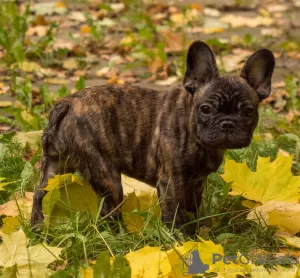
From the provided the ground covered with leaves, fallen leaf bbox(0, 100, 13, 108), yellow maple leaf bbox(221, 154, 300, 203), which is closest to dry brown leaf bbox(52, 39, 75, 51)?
the ground covered with leaves

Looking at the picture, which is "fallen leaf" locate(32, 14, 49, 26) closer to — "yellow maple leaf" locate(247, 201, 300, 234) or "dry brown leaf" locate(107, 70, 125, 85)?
"dry brown leaf" locate(107, 70, 125, 85)

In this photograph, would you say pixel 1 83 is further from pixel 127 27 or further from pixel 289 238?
pixel 289 238

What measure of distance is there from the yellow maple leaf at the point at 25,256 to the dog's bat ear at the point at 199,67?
1310mm

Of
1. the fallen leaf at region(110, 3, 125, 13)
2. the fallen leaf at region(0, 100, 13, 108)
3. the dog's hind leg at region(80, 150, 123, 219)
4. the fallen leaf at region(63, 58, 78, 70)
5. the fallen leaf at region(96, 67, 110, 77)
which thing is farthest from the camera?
the fallen leaf at region(110, 3, 125, 13)

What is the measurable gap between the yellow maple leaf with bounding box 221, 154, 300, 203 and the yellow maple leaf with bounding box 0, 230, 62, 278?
4.31ft

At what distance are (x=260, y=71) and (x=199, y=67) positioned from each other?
0.36 meters

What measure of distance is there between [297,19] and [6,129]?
517 cm

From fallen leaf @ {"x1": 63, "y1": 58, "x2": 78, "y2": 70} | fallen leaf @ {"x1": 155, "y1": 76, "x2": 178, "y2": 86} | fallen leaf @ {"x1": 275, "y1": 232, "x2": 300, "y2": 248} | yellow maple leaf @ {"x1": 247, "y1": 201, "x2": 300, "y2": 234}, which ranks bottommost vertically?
fallen leaf @ {"x1": 155, "y1": 76, "x2": 178, "y2": 86}

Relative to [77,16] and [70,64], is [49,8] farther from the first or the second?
[70,64]

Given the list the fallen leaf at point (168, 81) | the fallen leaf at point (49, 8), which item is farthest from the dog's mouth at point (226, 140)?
the fallen leaf at point (49, 8)

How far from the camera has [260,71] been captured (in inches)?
175

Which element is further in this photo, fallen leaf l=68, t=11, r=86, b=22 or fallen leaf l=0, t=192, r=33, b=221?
fallen leaf l=68, t=11, r=86, b=22

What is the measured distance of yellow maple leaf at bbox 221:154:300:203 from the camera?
451 cm

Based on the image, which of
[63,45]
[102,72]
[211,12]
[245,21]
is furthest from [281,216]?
[211,12]
